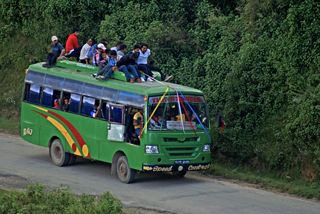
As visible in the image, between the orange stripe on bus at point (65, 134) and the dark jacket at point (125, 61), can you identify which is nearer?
the dark jacket at point (125, 61)

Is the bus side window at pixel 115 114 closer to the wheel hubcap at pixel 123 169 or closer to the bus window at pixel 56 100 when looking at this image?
the wheel hubcap at pixel 123 169

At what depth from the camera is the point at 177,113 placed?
12.5m

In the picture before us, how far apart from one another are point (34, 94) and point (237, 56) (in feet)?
23.3

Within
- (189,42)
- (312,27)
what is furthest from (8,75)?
(312,27)

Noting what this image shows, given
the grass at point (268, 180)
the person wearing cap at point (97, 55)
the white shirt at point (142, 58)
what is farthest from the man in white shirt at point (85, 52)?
the grass at point (268, 180)

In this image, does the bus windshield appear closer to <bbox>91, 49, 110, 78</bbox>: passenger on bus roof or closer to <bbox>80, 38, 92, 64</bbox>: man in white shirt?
<bbox>91, 49, 110, 78</bbox>: passenger on bus roof

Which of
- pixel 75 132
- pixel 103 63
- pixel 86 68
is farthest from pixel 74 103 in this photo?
pixel 103 63

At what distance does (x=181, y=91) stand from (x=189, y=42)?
7437mm

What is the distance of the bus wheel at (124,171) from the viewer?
41.0ft

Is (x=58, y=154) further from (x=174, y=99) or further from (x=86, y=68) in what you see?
(x=174, y=99)

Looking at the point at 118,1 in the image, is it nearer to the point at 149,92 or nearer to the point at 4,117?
the point at 4,117

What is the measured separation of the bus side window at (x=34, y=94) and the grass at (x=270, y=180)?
19.4 ft

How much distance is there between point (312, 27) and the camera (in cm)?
1323

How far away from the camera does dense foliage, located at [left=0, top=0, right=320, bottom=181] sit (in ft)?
43.9
